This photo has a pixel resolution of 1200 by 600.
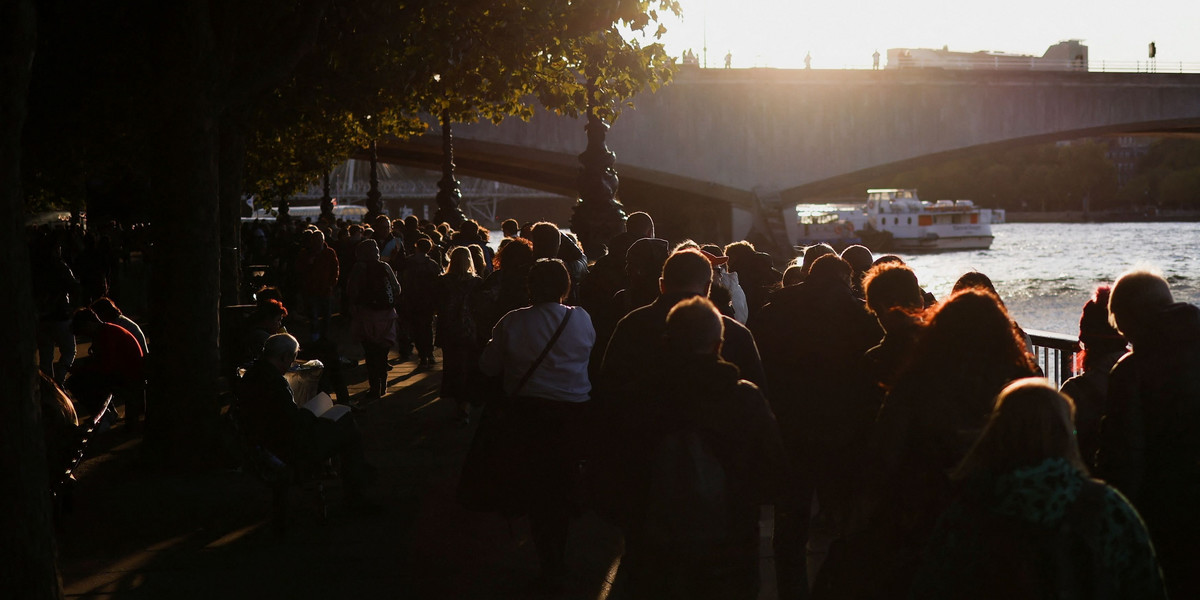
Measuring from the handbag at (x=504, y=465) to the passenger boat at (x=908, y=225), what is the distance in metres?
71.2

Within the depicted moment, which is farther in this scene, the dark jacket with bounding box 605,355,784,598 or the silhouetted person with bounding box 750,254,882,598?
the silhouetted person with bounding box 750,254,882,598

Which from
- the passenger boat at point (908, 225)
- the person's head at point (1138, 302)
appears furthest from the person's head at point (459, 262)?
the passenger boat at point (908, 225)

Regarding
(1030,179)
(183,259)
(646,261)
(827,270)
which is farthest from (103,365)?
(1030,179)

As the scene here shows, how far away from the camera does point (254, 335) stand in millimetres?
8375

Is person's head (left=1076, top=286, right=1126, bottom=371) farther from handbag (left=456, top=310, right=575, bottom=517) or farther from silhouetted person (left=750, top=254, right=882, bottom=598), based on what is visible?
handbag (left=456, top=310, right=575, bottom=517)

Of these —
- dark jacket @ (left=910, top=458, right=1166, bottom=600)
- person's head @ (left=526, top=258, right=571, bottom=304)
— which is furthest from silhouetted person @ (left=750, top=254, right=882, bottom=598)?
dark jacket @ (left=910, top=458, right=1166, bottom=600)

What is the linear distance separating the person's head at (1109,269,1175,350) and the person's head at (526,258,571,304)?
2573 mm

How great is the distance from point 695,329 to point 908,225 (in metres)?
77.1

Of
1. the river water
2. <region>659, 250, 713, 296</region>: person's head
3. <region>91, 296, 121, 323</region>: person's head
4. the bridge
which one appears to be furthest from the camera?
the bridge

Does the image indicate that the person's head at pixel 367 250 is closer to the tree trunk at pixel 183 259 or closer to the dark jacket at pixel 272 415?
the tree trunk at pixel 183 259

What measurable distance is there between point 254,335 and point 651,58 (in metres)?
6.72

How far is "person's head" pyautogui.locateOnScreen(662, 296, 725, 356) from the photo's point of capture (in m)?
4.25

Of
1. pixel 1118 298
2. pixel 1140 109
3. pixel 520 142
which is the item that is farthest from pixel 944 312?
pixel 1140 109

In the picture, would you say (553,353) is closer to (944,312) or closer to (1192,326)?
(944,312)
